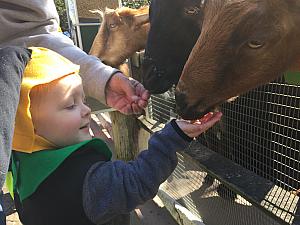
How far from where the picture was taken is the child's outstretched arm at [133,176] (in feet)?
3.92

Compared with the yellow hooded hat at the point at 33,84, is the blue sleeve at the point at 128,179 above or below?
below

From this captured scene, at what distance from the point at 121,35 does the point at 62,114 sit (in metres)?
3.52

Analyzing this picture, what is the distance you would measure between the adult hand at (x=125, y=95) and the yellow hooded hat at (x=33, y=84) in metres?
0.41

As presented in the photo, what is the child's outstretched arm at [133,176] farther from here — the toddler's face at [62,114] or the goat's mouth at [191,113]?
the goat's mouth at [191,113]

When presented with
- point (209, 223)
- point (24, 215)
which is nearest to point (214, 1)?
point (24, 215)

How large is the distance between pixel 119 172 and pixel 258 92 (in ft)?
4.01

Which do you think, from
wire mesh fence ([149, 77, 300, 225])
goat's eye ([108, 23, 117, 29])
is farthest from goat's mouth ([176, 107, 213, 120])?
goat's eye ([108, 23, 117, 29])

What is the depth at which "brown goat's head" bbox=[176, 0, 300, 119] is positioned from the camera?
1565 millimetres

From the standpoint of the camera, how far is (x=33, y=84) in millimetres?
1119

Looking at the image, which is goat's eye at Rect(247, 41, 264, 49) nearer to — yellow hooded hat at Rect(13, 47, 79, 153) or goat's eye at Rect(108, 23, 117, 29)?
yellow hooded hat at Rect(13, 47, 79, 153)

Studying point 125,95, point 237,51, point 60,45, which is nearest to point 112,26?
point 60,45

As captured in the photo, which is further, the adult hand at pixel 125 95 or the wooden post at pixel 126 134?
the wooden post at pixel 126 134

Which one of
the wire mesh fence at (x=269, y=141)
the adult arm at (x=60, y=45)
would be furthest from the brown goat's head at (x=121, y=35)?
the adult arm at (x=60, y=45)

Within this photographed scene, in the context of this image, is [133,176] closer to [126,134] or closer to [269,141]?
[269,141]
